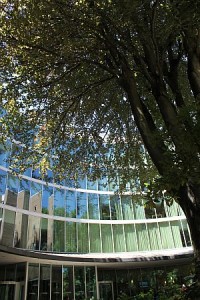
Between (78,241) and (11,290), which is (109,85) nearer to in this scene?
(11,290)

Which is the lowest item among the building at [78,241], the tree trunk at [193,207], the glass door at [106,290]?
the glass door at [106,290]

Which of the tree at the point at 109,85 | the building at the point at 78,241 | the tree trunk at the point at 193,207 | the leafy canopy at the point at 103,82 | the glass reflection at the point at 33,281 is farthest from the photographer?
the building at the point at 78,241

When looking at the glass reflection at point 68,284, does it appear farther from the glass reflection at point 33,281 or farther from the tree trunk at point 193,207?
the tree trunk at point 193,207

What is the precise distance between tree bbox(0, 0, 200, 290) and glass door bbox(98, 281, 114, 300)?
1589cm

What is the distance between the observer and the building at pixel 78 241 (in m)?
20.0

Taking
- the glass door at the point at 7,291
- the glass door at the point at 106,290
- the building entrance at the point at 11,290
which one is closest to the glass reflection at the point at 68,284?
the glass door at the point at 106,290

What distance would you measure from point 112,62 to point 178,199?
4.22m

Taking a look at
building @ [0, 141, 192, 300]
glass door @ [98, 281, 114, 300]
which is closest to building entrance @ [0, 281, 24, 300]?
building @ [0, 141, 192, 300]

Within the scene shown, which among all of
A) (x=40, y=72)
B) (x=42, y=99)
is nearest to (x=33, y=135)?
(x=42, y=99)

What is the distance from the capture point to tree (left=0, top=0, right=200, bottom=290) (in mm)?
4875

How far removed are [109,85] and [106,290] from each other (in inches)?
816

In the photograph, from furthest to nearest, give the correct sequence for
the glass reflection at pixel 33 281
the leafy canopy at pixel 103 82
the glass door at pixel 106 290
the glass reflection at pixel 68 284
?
the glass door at pixel 106 290
the glass reflection at pixel 68 284
the glass reflection at pixel 33 281
the leafy canopy at pixel 103 82

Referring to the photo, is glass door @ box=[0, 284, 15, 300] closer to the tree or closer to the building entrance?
the building entrance

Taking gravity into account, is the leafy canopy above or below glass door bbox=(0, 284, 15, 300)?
above
